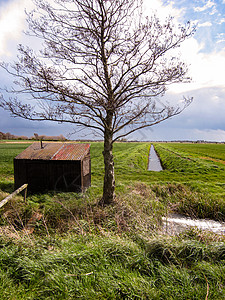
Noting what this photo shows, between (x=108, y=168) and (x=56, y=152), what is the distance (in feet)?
13.2

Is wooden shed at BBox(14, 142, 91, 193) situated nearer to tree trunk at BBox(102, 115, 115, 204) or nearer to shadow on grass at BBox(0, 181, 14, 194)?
shadow on grass at BBox(0, 181, 14, 194)

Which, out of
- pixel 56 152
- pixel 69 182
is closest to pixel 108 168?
pixel 69 182

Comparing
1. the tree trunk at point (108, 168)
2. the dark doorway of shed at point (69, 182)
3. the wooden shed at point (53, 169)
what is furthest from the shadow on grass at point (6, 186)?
the tree trunk at point (108, 168)

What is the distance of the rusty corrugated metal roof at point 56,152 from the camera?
31.3 feet

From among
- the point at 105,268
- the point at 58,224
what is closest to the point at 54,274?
the point at 105,268

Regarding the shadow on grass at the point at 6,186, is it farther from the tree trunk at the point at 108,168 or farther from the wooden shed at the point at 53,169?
the tree trunk at the point at 108,168

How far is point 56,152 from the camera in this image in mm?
9938

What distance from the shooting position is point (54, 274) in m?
3.19

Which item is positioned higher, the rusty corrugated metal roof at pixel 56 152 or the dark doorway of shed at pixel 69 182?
the rusty corrugated metal roof at pixel 56 152

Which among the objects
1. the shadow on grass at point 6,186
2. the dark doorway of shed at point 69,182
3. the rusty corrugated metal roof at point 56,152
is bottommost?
the shadow on grass at point 6,186

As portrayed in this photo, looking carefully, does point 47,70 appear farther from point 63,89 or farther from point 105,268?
point 105,268

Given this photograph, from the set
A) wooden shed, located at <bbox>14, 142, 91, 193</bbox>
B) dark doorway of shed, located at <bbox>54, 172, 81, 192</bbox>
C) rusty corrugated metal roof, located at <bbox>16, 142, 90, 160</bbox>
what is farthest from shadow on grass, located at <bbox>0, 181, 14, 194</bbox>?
dark doorway of shed, located at <bbox>54, 172, 81, 192</bbox>

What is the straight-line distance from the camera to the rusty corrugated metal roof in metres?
9.53

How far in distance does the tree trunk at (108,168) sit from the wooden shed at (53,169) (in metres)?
2.25
